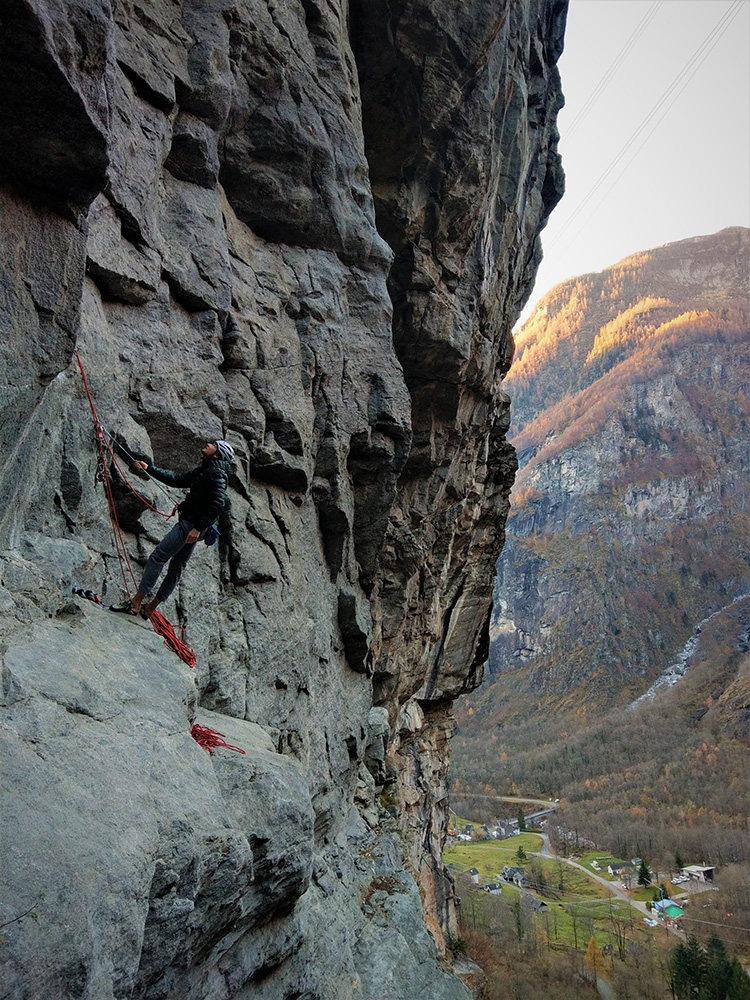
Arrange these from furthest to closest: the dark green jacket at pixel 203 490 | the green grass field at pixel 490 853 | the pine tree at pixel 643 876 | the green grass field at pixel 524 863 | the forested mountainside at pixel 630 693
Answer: the forested mountainside at pixel 630 693 → the green grass field at pixel 490 853 → the green grass field at pixel 524 863 → the pine tree at pixel 643 876 → the dark green jacket at pixel 203 490

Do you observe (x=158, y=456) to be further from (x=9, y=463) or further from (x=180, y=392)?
(x=9, y=463)

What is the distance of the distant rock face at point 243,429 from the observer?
204 inches

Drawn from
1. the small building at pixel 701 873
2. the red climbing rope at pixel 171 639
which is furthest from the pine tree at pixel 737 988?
the red climbing rope at pixel 171 639

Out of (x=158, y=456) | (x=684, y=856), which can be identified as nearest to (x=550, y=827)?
(x=684, y=856)

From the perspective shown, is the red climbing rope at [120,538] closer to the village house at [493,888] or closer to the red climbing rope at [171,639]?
the red climbing rope at [171,639]

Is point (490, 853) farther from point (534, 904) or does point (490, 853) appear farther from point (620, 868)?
point (534, 904)

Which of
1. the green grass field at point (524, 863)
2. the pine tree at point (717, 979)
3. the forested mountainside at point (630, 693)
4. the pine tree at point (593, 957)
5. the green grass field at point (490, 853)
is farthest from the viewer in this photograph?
the forested mountainside at point (630, 693)

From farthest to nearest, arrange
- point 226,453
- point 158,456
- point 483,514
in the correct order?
point 483,514 → point 158,456 → point 226,453

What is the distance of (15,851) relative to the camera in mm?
4203

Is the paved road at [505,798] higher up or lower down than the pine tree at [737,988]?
higher up

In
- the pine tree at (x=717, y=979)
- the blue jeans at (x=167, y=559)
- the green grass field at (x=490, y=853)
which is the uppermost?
the blue jeans at (x=167, y=559)

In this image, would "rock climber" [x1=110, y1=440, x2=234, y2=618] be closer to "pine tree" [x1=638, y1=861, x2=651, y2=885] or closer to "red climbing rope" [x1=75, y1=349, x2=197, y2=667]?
"red climbing rope" [x1=75, y1=349, x2=197, y2=667]

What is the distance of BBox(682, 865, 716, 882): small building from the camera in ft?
281

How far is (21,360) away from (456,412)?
14.7 metres
